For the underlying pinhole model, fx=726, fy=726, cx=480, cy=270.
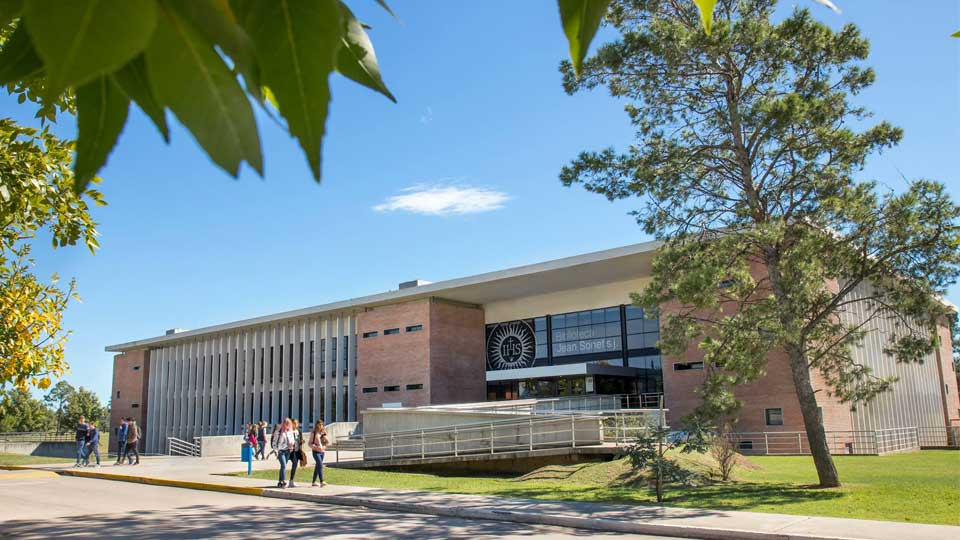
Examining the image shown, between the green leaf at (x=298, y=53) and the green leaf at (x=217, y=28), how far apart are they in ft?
0.13

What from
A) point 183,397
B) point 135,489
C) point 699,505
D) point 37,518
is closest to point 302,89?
point 699,505

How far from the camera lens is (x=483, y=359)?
47.6 meters

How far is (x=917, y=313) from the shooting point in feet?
51.9

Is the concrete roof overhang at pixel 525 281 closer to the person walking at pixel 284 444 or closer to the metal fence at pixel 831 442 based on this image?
the metal fence at pixel 831 442

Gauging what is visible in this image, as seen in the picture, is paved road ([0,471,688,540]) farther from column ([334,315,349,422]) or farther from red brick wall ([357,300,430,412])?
column ([334,315,349,422])

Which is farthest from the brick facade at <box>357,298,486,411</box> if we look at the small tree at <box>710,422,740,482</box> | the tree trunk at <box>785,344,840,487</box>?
the tree trunk at <box>785,344,840,487</box>

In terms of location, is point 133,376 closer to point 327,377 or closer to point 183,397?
point 183,397

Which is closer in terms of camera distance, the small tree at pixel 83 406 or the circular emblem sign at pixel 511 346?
the circular emblem sign at pixel 511 346

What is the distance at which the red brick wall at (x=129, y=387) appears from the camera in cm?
6275

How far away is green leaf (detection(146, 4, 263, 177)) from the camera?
0.55 metres

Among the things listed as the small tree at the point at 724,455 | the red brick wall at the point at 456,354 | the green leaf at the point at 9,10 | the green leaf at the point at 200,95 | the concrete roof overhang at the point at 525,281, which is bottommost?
the small tree at the point at 724,455

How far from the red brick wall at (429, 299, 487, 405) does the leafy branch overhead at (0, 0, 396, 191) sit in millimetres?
43608

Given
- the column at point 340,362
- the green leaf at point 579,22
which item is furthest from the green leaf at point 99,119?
the column at point 340,362

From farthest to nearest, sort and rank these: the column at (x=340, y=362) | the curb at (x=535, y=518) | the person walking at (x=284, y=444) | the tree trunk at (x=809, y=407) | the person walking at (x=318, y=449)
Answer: the column at (x=340, y=362), the person walking at (x=284, y=444), the person walking at (x=318, y=449), the tree trunk at (x=809, y=407), the curb at (x=535, y=518)
